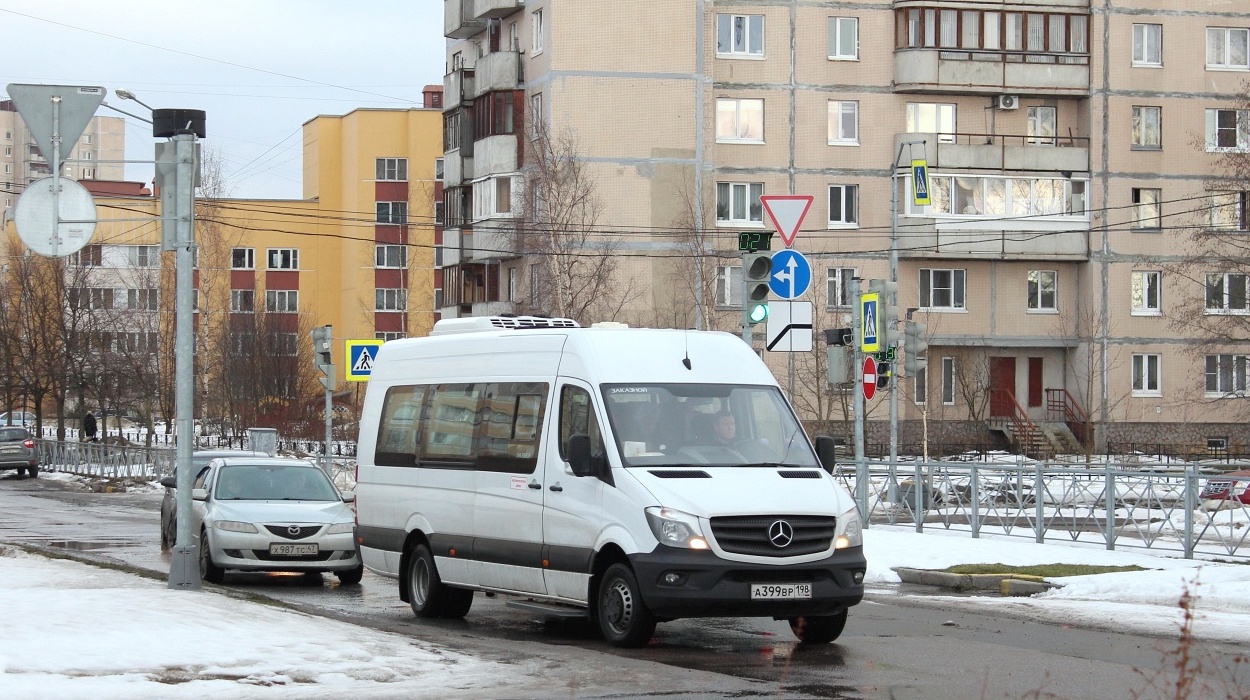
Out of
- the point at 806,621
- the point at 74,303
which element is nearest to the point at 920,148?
the point at 74,303

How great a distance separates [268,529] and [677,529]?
7711 millimetres

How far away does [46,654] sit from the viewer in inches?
401

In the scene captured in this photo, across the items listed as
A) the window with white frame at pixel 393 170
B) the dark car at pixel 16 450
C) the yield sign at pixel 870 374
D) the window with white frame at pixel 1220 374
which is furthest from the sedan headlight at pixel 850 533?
the window with white frame at pixel 393 170

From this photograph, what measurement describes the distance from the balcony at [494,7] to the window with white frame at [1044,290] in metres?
20.9

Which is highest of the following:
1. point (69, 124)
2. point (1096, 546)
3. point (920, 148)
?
point (920, 148)

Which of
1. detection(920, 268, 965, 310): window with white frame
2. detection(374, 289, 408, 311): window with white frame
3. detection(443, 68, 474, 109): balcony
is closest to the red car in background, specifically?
detection(920, 268, 965, 310): window with white frame

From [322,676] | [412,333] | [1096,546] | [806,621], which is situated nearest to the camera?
[322,676]

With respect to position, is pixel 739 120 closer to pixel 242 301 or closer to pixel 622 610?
pixel 242 301

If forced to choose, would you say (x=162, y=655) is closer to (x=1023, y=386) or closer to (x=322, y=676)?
(x=322, y=676)

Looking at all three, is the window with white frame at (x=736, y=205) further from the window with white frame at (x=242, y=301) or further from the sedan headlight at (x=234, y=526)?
the sedan headlight at (x=234, y=526)

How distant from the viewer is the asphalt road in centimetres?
1008

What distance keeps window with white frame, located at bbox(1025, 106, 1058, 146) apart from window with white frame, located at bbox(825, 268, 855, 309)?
7.94 meters

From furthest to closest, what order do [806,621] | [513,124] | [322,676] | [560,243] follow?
[513,124], [560,243], [806,621], [322,676]

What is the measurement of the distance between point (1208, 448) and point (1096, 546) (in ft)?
129
